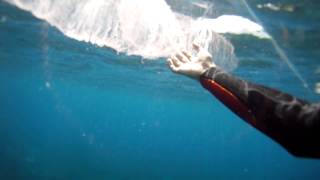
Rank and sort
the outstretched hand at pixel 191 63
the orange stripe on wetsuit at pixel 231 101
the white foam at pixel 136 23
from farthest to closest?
the white foam at pixel 136 23 → the outstretched hand at pixel 191 63 → the orange stripe on wetsuit at pixel 231 101

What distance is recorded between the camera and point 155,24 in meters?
13.3

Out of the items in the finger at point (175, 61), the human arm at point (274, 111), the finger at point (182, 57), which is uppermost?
the human arm at point (274, 111)

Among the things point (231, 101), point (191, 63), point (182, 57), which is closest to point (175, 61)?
point (182, 57)

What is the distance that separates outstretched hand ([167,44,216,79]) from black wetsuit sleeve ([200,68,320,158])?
1.24ft

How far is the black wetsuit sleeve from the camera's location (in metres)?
3.10

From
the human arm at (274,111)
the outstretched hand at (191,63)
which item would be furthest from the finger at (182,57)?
the human arm at (274,111)

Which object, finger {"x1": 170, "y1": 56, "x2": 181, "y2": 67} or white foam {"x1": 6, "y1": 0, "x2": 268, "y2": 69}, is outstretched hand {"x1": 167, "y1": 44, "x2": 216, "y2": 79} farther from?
white foam {"x1": 6, "y1": 0, "x2": 268, "y2": 69}

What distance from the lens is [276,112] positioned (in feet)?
11.0

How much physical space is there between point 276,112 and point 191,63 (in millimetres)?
1538

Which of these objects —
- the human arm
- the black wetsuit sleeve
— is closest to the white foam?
the human arm

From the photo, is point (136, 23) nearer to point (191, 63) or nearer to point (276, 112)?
point (191, 63)

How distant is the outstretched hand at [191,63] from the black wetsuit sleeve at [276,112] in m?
0.38

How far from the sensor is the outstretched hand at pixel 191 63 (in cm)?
451

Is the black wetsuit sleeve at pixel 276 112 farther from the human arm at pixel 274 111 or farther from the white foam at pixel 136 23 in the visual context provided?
the white foam at pixel 136 23
